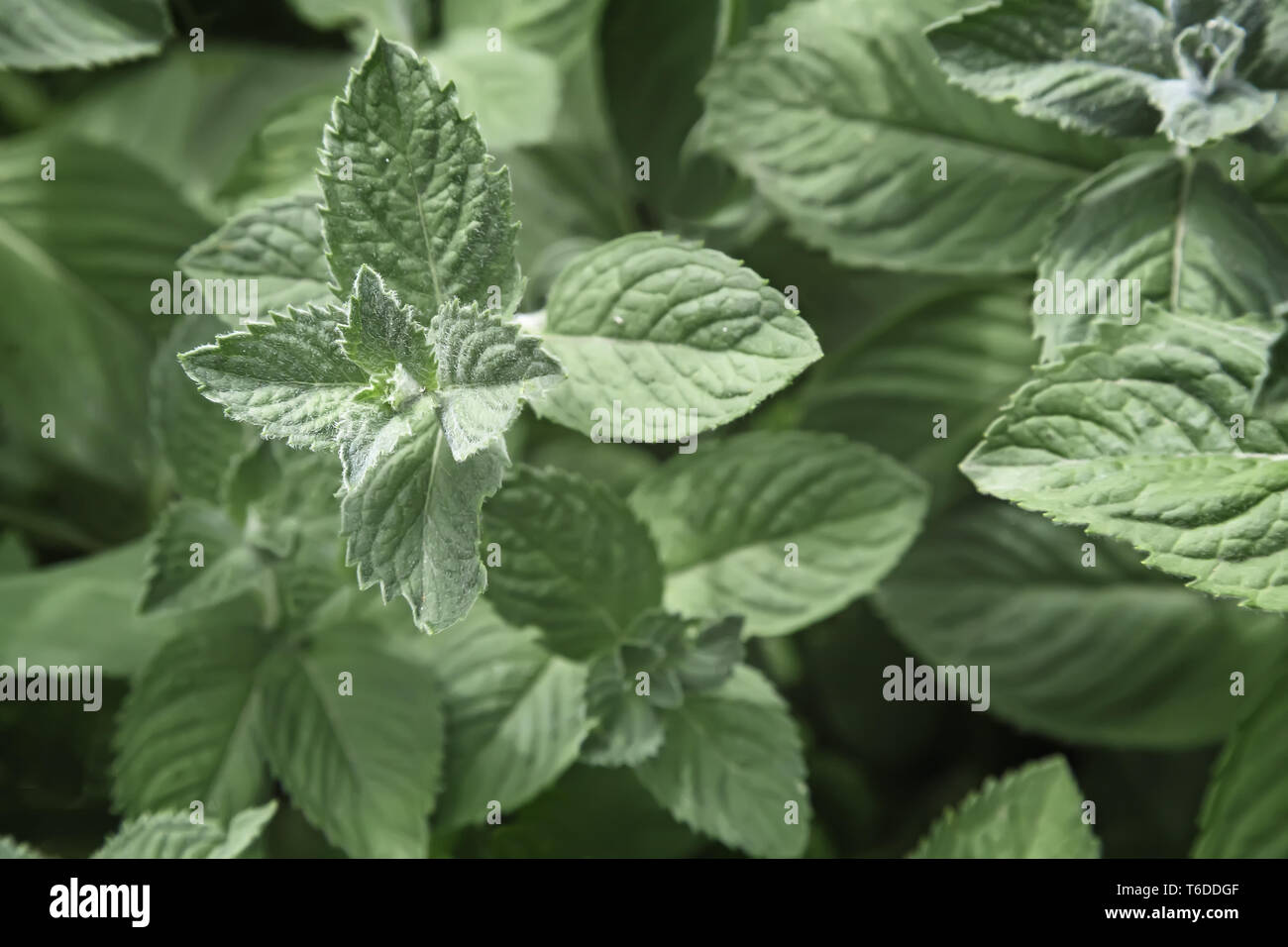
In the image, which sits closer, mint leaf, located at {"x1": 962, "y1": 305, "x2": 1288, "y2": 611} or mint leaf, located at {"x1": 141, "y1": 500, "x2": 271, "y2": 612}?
mint leaf, located at {"x1": 962, "y1": 305, "x2": 1288, "y2": 611}

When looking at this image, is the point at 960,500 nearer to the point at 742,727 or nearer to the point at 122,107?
the point at 742,727

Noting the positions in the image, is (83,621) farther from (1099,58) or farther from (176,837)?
(1099,58)

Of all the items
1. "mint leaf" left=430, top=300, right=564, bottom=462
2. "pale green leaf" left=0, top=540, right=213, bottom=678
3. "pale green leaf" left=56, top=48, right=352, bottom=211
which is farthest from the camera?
"pale green leaf" left=56, top=48, right=352, bottom=211

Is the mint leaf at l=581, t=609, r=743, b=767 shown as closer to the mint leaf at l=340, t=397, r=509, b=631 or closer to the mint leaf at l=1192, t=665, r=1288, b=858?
the mint leaf at l=340, t=397, r=509, b=631

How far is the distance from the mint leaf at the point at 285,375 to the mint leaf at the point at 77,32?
1.46 feet

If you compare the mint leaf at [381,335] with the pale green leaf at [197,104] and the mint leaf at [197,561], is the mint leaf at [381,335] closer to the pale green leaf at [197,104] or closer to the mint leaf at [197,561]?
the mint leaf at [197,561]

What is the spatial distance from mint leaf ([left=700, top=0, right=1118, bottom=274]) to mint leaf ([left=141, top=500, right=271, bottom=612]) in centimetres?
58

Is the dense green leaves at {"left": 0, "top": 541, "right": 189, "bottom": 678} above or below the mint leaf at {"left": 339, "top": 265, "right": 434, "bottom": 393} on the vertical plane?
below

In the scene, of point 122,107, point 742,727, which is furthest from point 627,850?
point 122,107

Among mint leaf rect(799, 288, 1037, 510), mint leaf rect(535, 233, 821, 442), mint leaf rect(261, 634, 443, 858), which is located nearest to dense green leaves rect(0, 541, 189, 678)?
mint leaf rect(261, 634, 443, 858)

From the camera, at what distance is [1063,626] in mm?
1235

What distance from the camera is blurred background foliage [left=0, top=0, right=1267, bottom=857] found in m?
1.16

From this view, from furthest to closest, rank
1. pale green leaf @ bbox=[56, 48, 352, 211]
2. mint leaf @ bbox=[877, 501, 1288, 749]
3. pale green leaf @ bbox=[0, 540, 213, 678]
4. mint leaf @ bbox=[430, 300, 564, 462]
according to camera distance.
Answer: pale green leaf @ bbox=[56, 48, 352, 211]
mint leaf @ bbox=[877, 501, 1288, 749]
pale green leaf @ bbox=[0, 540, 213, 678]
mint leaf @ bbox=[430, 300, 564, 462]

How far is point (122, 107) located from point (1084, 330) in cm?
115
